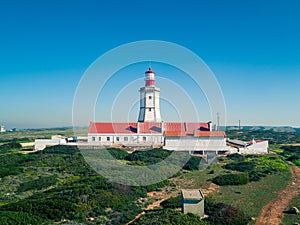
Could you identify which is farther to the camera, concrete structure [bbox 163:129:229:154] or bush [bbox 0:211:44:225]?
concrete structure [bbox 163:129:229:154]

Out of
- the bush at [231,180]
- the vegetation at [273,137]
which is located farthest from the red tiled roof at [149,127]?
the vegetation at [273,137]

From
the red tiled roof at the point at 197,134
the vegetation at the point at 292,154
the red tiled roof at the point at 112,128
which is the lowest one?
the vegetation at the point at 292,154

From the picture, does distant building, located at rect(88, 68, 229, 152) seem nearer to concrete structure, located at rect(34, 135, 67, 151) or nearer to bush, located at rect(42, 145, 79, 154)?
bush, located at rect(42, 145, 79, 154)

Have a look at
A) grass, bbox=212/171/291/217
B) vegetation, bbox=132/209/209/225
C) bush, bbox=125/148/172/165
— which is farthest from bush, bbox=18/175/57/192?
grass, bbox=212/171/291/217

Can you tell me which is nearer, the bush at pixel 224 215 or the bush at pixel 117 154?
the bush at pixel 224 215

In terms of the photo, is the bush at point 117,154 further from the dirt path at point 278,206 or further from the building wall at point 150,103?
the dirt path at point 278,206

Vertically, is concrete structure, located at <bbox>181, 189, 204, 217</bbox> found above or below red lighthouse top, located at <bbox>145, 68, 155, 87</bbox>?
below

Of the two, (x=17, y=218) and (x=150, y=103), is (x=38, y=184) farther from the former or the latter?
(x=150, y=103)
